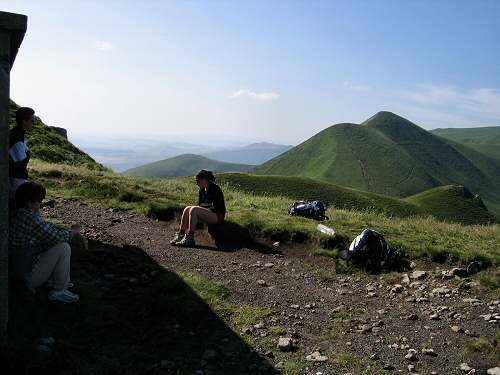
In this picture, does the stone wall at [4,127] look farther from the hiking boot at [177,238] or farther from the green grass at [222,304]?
the hiking boot at [177,238]

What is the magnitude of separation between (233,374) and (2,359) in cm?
267

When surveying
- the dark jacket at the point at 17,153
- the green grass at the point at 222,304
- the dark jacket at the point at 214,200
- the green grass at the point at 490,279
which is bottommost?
the green grass at the point at 222,304

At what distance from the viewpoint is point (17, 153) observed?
7.90 metres

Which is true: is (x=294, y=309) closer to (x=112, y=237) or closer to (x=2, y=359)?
(x=2, y=359)

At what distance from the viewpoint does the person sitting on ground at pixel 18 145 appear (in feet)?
25.3

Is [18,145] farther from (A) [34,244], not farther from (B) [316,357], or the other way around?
(B) [316,357]

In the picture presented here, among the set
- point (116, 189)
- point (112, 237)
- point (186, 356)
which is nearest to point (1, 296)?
point (186, 356)

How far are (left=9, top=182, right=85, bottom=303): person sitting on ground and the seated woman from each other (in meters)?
4.56

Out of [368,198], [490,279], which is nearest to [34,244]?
[490,279]

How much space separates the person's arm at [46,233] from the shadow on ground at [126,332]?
0.77 metres

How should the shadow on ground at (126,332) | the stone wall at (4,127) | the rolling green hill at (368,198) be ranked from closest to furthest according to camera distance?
the stone wall at (4,127)
the shadow on ground at (126,332)
the rolling green hill at (368,198)

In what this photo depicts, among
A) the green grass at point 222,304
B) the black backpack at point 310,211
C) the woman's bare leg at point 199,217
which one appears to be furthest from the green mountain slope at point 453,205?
the green grass at point 222,304

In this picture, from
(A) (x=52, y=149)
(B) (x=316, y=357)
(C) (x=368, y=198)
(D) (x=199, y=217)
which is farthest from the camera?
(C) (x=368, y=198)

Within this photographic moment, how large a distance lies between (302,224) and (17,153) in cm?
756
